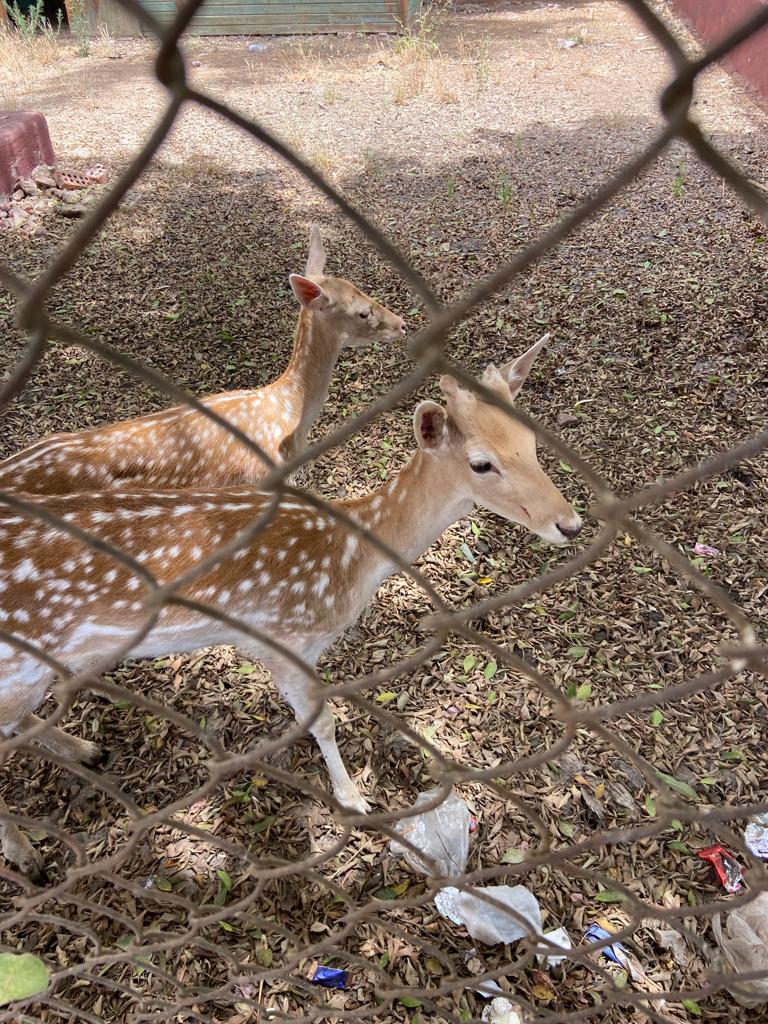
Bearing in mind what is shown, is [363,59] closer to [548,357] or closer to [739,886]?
[548,357]

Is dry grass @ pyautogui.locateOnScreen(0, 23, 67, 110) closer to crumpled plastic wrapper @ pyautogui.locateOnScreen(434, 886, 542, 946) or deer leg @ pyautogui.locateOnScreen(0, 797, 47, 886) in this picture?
deer leg @ pyautogui.locateOnScreen(0, 797, 47, 886)

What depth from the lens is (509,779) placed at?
83.7 inches

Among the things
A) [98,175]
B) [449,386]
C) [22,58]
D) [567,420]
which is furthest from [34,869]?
[22,58]

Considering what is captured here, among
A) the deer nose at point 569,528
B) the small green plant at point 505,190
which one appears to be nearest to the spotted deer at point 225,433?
the deer nose at point 569,528

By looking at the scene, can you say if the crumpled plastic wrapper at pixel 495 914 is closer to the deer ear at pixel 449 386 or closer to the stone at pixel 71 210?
the deer ear at pixel 449 386

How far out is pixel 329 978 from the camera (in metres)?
1.72

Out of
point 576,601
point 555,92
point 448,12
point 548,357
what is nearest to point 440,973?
point 576,601

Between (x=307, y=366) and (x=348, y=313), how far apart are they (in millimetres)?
280

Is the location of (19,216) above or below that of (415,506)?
above

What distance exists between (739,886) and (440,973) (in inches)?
31.4

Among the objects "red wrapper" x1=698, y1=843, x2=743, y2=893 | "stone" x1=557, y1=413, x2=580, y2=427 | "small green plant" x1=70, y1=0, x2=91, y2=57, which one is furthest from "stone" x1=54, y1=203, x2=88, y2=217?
"small green plant" x1=70, y1=0, x2=91, y2=57

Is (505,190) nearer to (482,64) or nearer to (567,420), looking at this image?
(567,420)

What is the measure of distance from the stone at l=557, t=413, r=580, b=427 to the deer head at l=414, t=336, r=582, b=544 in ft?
4.86

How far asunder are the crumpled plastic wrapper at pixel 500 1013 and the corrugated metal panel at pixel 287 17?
435 inches
